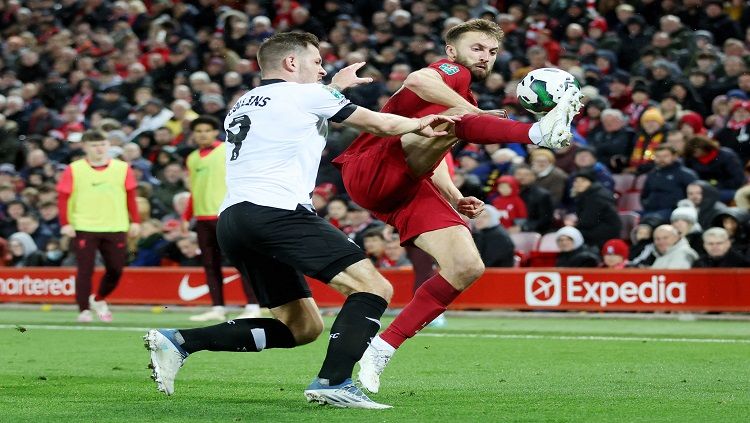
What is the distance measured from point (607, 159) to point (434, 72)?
35.2 ft

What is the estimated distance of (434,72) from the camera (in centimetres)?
825

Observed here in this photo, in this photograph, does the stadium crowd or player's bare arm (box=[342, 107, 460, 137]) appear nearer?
player's bare arm (box=[342, 107, 460, 137])

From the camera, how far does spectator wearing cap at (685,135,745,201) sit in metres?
17.2

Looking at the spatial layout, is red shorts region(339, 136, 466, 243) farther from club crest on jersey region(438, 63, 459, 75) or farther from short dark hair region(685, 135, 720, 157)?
short dark hair region(685, 135, 720, 157)

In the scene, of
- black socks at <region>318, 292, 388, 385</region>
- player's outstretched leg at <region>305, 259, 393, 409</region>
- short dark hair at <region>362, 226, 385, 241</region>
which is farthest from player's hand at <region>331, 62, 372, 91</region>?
short dark hair at <region>362, 226, 385, 241</region>

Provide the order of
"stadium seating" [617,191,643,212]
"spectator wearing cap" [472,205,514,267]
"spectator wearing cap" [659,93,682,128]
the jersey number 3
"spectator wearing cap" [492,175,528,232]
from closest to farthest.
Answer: the jersey number 3, "spectator wearing cap" [472,205,514,267], "spectator wearing cap" [492,175,528,232], "stadium seating" [617,191,643,212], "spectator wearing cap" [659,93,682,128]

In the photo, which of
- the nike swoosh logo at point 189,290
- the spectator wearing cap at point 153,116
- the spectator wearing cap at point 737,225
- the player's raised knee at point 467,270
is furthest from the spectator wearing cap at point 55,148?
the player's raised knee at point 467,270

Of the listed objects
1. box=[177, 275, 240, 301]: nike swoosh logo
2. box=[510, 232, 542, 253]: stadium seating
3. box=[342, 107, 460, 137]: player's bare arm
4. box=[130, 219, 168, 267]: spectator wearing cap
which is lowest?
box=[177, 275, 240, 301]: nike swoosh logo

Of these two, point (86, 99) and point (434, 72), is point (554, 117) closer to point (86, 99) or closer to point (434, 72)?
point (434, 72)

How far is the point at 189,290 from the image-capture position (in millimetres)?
18328

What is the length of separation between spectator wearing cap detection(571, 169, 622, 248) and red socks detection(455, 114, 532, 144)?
31.0ft

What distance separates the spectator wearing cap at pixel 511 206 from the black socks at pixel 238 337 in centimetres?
1014

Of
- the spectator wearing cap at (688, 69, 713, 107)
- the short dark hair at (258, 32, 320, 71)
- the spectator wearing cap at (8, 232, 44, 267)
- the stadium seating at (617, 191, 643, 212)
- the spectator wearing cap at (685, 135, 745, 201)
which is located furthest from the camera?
the spectator wearing cap at (8, 232, 44, 267)

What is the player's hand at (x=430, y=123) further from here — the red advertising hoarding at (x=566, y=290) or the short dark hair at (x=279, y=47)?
the red advertising hoarding at (x=566, y=290)
